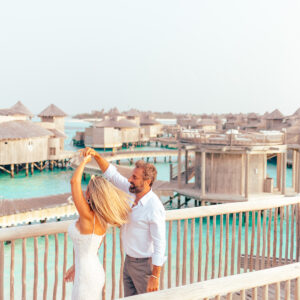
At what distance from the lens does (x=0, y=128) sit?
102ft

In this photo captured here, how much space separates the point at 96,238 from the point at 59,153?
3461cm

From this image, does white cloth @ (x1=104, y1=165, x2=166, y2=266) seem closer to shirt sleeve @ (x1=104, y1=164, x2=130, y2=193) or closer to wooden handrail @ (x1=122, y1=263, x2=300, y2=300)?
shirt sleeve @ (x1=104, y1=164, x2=130, y2=193)

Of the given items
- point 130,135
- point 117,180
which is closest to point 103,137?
point 130,135

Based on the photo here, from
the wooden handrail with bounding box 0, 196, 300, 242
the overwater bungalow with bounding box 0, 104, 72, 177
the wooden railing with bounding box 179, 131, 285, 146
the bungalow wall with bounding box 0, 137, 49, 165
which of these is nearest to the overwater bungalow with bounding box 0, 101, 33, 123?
the overwater bungalow with bounding box 0, 104, 72, 177

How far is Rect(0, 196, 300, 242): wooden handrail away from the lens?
3.05 m

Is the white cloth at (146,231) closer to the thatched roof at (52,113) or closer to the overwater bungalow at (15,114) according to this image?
the overwater bungalow at (15,114)

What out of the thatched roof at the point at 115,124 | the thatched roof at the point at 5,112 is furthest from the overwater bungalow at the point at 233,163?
the thatched roof at the point at 115,124

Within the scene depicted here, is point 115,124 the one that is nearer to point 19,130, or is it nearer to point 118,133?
→ point 118,133

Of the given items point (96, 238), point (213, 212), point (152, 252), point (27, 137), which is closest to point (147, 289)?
point (152, 252)

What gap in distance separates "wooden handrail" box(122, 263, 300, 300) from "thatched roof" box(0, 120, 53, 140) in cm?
3021

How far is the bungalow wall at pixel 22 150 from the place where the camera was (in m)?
30.8

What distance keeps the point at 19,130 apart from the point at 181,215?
101 feet

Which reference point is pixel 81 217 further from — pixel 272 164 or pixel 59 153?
pixel 272 164

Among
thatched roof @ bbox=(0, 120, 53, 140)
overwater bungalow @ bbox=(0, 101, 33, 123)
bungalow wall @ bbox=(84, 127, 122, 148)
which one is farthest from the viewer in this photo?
bungalow wall @ bbox=(84, 127, 122, 148)
